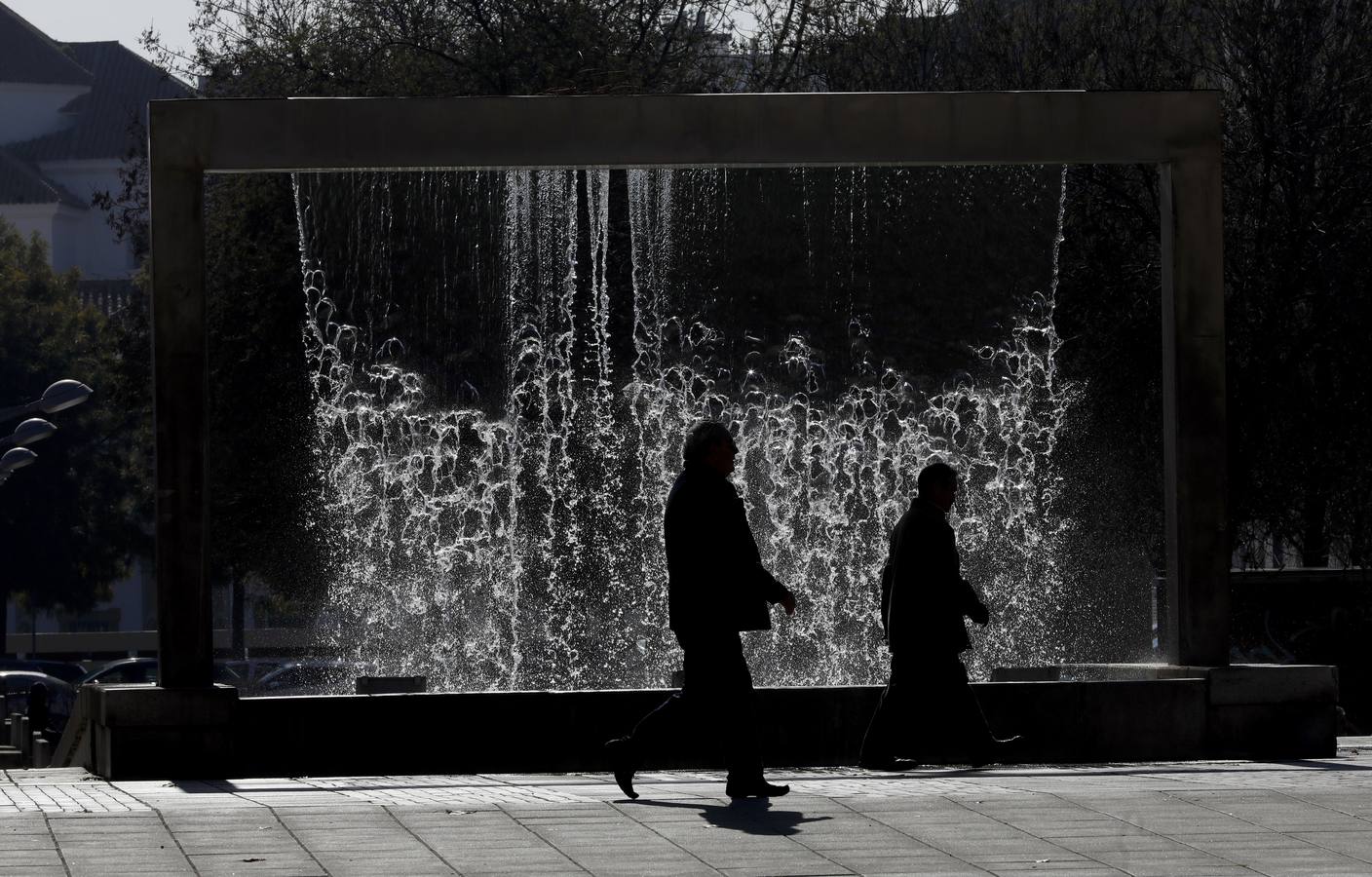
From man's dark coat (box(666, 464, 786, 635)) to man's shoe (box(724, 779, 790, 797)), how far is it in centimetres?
61

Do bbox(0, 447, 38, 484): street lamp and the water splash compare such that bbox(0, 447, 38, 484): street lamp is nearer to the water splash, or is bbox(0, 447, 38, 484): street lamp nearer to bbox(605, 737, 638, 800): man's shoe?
the water splash

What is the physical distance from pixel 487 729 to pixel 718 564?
244cm

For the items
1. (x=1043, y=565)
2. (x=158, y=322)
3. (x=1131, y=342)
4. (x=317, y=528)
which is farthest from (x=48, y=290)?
(x=158, y=322)

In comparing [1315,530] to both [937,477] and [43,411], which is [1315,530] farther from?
[937,477]

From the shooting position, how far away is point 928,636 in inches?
404

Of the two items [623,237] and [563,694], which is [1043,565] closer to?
[623,237]

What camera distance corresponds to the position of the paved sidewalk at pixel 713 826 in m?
7.16

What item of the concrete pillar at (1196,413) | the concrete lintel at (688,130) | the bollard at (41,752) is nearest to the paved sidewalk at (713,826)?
the concrete pillar at (1196,413)

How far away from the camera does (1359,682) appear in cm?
2298

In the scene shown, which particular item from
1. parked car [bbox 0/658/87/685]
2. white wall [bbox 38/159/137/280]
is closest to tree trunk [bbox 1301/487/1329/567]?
parked car [bbox 0/658/87/685]

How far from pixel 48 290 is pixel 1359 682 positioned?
42.1 m

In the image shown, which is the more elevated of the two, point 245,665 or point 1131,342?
point 1131,342

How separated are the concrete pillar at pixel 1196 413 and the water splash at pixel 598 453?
21.8 ft

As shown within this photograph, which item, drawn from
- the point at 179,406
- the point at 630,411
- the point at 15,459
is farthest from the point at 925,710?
the point at 15,459
